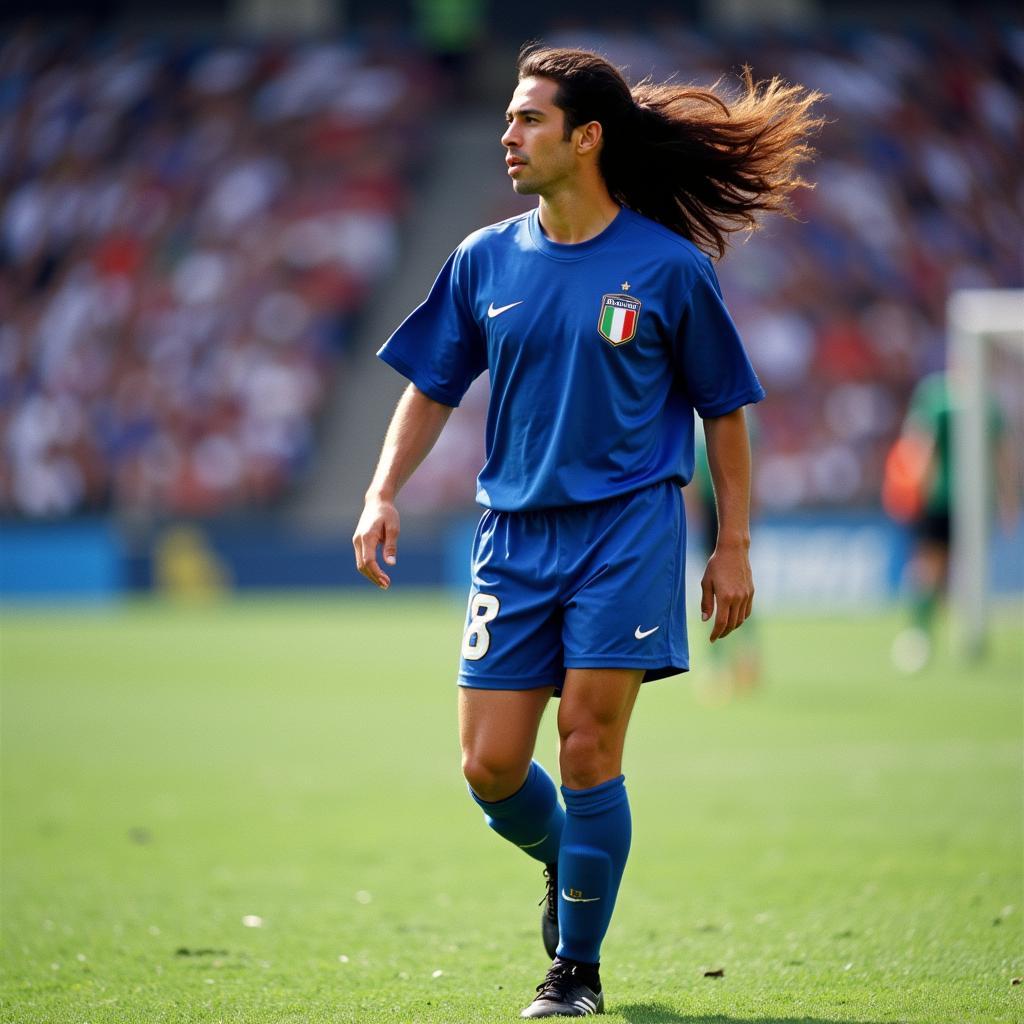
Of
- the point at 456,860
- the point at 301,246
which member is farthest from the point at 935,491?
the point at 301,246

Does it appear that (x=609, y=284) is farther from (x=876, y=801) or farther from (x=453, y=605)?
(x=453, y=605)

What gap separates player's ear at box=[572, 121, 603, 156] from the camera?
163 inches

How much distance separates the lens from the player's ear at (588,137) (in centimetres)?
415

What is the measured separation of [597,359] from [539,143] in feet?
1.91

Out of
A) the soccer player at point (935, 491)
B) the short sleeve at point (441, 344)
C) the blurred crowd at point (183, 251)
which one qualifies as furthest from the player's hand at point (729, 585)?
the blurred crowd at point (183, 251)

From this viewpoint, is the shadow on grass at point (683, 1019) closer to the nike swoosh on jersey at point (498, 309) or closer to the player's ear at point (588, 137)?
the nike swoosh on jersey at point (498, 309)

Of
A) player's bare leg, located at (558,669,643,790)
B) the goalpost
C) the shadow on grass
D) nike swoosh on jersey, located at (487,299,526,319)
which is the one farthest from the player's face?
the goalpost

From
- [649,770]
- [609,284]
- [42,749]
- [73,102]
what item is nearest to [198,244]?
[73,102]

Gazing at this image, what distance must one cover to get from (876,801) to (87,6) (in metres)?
30.9

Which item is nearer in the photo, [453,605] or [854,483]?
[453,605]

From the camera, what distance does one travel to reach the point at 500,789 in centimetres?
416

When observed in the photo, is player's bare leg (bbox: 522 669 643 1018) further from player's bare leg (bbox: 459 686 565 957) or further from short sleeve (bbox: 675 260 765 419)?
short sleeve (bbox: 675 260 765 419)

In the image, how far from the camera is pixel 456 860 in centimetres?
629

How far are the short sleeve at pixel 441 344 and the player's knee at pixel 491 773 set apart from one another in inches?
38.2
